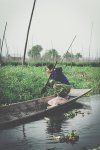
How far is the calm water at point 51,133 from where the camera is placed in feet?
22.2

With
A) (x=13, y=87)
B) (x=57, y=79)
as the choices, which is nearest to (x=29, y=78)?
(x=13, y=87)

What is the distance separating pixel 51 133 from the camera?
7914 mm

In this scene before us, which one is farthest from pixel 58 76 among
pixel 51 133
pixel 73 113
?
pixel 51 133

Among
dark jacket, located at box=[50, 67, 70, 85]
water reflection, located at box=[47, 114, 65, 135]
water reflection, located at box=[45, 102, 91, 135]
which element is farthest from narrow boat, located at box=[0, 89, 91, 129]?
dark jacket, located at box=[50, 67, 70, 85]

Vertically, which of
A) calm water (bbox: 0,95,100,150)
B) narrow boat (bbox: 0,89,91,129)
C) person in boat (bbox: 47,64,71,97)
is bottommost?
calm water (bbox: 0,95,100,150)

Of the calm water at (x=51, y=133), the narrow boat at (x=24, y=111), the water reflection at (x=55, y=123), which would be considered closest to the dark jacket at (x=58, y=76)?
the narrow boat at (x=24, y=111)

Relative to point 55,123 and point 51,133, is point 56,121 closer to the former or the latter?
point 55,123

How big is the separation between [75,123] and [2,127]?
2.00m

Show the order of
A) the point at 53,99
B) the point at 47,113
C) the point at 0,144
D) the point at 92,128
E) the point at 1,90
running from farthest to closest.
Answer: the point at 1,90
the point at 53,99
the point at 47,113
the point at 92,128
the point at 0,144

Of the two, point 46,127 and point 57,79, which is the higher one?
point 57,79

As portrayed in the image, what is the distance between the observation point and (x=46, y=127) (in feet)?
28.3

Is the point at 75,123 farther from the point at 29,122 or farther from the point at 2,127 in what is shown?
the point at 2,127

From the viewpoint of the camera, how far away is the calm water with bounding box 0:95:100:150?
6.77 m

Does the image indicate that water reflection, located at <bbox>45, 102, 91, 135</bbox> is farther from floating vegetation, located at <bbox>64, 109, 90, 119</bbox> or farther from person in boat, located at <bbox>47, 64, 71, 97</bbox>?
person in boat, located at <bbox>47, 64, 71, 97</bbox>
